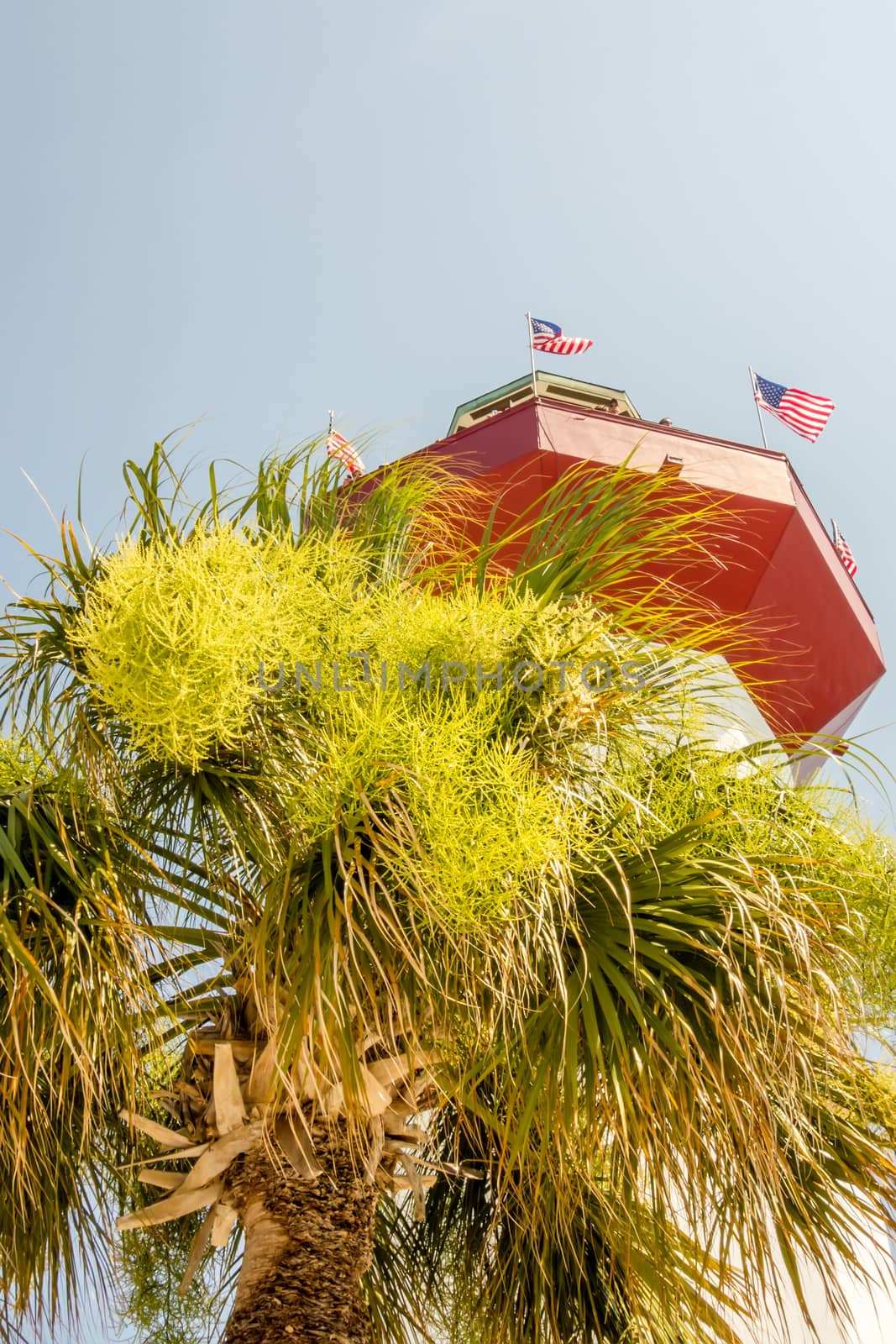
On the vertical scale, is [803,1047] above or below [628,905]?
below

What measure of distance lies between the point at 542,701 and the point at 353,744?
2.40ft

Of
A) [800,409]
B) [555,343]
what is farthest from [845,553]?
[555,343]

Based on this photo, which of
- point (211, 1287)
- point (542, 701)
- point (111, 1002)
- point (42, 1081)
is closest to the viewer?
point (111, 1002)

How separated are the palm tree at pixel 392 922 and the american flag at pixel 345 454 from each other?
48 centimetres

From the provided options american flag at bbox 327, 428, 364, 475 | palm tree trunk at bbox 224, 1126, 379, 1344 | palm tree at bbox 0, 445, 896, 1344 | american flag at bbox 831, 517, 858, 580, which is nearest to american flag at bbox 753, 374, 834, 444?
american flag at bbox 831, 517, 858, 580

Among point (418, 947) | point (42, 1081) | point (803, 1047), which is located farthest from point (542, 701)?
point (42, 1081)

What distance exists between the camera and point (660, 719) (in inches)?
183

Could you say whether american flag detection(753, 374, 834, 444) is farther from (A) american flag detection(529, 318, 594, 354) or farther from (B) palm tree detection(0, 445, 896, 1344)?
(B) palm tree detection(0, 445, 896, 1344)

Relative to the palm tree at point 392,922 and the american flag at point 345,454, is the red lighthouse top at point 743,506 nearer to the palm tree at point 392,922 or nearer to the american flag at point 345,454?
the american flag at point 345,454

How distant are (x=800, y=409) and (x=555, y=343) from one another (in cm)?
239

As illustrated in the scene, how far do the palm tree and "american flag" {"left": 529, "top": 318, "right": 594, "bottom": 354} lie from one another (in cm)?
556

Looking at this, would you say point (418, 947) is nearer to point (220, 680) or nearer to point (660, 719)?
point (220, 680)

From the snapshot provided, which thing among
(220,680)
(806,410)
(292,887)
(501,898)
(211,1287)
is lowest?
(211,1287)

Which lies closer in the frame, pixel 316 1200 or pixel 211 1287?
pixel 316 1200
